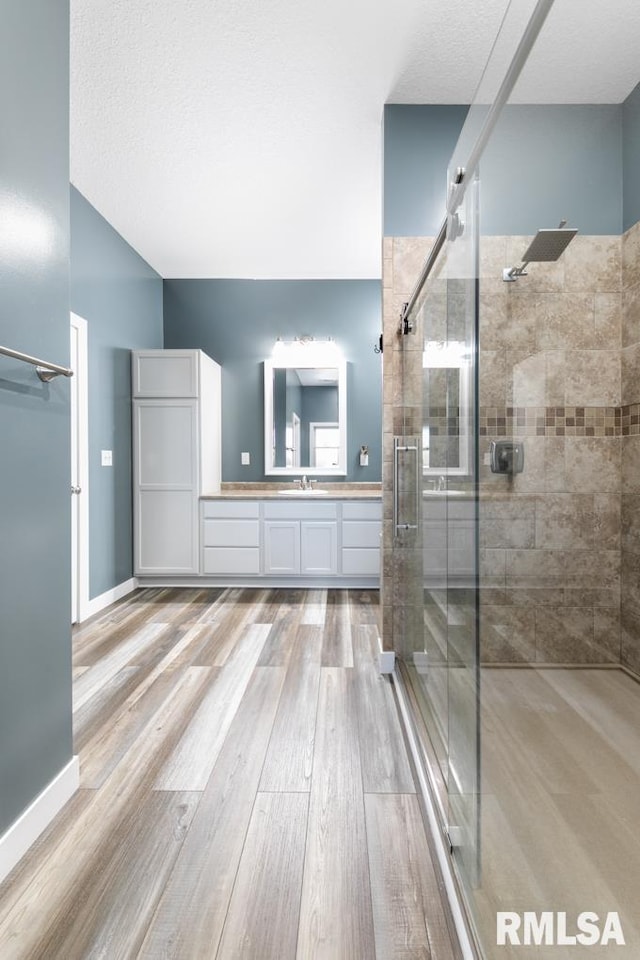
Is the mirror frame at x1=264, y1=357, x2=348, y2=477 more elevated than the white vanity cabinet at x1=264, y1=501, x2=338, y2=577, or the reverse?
the mirror frame at x1=264, y1=357, x2=348, y2=477

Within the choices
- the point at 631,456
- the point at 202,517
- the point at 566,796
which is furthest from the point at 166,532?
the point at 631,456

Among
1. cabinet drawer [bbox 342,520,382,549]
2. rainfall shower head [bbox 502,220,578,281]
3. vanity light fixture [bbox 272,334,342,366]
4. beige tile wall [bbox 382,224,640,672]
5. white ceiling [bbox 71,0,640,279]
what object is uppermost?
white ceiling [bbox 71,0,640,279]

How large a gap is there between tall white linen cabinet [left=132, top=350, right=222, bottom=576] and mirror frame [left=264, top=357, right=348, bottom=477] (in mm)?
694

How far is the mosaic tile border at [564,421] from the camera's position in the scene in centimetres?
52

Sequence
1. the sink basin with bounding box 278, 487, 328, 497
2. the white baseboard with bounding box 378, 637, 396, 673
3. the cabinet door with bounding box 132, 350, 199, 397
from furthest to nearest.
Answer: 1. the sink basin with bounding box 278, 487, 328, 497
2. the cabinet door with bounding box 132, 350, 199, 397
3. the white baseboard with bounding box 378, 637, 396, 673

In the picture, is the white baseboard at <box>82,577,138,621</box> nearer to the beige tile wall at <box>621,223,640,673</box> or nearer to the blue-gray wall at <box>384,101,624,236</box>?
the blue-gray wall at <box>384,101,624,236</box>


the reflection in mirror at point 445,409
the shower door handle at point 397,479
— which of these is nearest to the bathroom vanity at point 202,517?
the shower door handle at point 397,479

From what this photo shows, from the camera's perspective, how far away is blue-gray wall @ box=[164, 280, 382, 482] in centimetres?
471

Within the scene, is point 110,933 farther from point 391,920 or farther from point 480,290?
point 480,290

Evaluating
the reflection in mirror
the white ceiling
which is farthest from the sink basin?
the reflection in mirror

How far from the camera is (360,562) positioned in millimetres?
4199

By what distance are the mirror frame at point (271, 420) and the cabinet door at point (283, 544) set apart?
26.0 inches

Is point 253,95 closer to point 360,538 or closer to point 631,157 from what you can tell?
point 631,157

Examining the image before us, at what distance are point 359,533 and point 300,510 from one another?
0.52m
